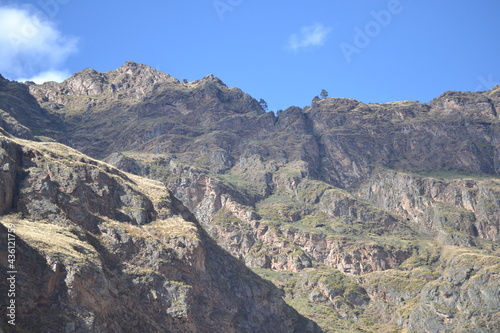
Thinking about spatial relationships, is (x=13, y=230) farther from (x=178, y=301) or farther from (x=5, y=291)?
(x=178, y=301)

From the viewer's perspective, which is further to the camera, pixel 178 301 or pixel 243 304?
pixel 243 304

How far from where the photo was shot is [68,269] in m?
91.9

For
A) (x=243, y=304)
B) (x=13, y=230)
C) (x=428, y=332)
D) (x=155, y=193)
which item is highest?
(x=155, y=193)

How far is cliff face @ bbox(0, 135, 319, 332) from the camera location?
88.7 meters

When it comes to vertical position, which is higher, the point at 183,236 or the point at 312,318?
the point at 183,236

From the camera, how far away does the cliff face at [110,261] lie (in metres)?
88.7

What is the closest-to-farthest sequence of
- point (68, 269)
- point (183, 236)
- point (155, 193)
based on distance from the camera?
point (68, 269)
point (183, 236)
point (155, 193)

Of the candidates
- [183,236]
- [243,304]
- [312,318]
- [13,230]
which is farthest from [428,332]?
[13,230]

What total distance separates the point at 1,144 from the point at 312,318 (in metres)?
112

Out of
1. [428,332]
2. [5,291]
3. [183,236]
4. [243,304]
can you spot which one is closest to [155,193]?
[183,236]

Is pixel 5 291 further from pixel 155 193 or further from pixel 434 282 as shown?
pixel 434 282

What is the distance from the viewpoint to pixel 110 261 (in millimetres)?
116750

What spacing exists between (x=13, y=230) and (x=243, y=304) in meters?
74.6

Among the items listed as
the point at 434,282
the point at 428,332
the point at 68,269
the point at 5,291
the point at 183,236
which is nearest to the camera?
the point at 5,291
